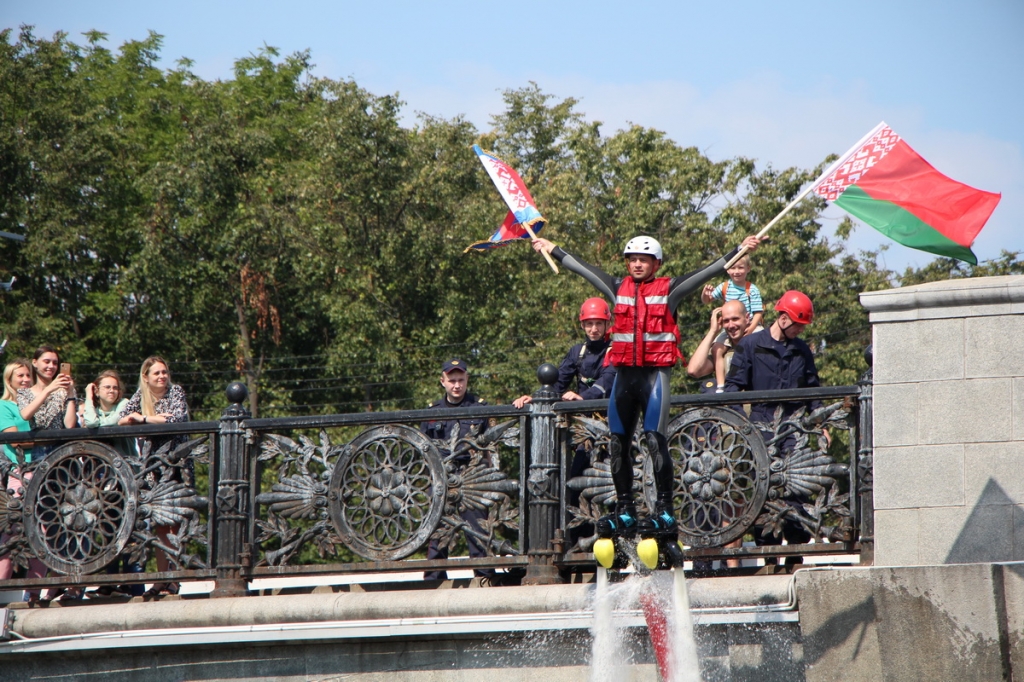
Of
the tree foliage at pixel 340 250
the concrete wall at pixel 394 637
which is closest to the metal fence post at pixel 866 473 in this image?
the concrete wall at pixel 394 637

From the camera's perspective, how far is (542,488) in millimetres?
8680

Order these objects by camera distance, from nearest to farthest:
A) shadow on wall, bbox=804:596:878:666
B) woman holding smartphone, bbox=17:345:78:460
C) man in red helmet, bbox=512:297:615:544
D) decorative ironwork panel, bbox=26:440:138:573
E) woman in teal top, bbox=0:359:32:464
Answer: shadow on wall, bbox=804:596:878:666, decorative ironwork panel, bbox=26:440:138:573, man in red helmet, bbox=512:297:615:544, woman in teal top, bbox=0:359:32:464, woman holding smartphone, bbox=17:345:78:460

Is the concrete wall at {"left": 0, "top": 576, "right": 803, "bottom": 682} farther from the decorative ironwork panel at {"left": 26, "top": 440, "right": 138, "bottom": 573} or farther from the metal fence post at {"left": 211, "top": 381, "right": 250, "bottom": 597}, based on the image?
the decorative ironwork panel at {"left": 26, "top": 440, "right": 138, "bottom": 573}

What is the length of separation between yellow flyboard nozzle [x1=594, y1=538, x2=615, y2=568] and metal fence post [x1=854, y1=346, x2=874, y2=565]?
162cm

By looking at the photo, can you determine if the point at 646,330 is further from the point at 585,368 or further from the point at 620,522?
the point at 585,368

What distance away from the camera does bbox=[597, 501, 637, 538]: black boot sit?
7.95 metres

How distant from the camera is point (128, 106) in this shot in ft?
131

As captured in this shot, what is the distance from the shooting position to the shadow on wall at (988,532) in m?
7.39

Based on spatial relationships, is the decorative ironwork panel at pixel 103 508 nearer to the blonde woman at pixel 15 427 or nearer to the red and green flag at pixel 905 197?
the blonde woman at pixel 15 427

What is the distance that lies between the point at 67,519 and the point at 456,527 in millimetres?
3074

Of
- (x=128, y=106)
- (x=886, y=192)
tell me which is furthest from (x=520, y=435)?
(x=128, y=106)

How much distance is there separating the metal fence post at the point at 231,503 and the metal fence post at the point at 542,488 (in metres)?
2.09

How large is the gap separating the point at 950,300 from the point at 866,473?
1.24 m

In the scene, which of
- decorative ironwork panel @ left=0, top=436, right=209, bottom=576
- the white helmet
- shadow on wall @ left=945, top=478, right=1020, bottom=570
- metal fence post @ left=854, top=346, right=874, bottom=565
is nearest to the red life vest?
the white helmet
